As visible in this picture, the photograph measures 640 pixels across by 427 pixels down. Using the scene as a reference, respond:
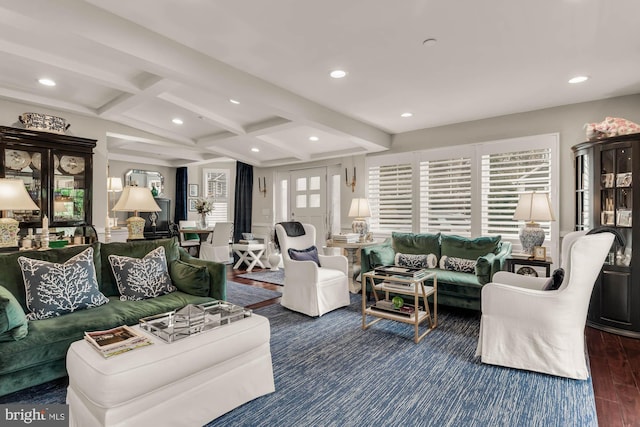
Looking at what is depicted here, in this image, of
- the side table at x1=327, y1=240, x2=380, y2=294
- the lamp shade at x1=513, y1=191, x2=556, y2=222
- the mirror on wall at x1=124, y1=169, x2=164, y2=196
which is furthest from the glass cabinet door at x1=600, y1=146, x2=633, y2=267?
the mirror on wall at x1=124, y1=169, x2=164, y2=196

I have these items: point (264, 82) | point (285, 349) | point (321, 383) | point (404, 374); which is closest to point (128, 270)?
point (285, 349)

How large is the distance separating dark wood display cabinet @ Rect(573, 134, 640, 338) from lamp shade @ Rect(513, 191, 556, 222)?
0.37 meters

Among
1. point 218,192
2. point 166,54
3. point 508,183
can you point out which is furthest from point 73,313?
point 218,192

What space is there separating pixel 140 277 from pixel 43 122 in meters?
2.66

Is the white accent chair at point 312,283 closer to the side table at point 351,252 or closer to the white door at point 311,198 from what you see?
the side table at point 351,252

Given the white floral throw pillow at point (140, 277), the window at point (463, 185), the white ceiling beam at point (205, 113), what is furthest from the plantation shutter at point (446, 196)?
the white floral throw pillow at point (140, 277)

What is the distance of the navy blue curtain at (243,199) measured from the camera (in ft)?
25.5

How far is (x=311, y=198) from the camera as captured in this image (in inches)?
267

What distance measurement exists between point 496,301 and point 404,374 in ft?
2.88

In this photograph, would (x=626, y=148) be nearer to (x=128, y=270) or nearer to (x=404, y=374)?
(x=404, y=374)

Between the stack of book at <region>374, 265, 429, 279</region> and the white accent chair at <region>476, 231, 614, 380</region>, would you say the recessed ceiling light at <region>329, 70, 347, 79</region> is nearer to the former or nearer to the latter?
the stack of book at <region>374, 265, 429, 279</region>

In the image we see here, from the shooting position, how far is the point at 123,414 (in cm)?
153

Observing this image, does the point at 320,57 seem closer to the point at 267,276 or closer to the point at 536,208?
the point at 536,208

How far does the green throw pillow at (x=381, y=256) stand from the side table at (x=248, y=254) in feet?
9.62
